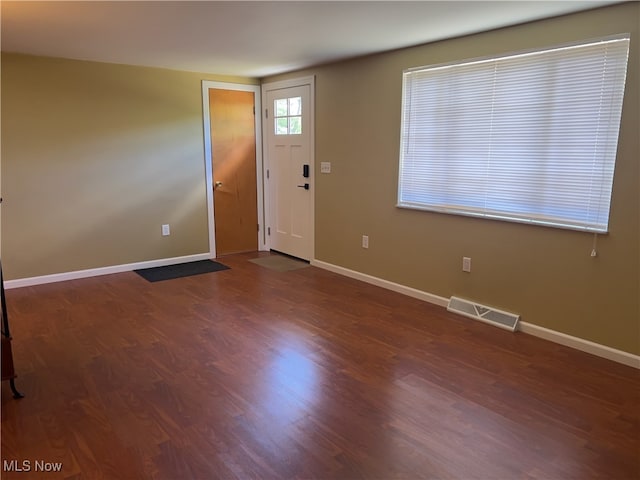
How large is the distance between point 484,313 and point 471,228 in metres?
0.69

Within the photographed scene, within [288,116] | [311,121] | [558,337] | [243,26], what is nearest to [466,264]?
[558,337]

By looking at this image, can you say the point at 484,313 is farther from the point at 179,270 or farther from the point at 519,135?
the point at 179,270

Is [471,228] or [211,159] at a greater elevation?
[211,159]

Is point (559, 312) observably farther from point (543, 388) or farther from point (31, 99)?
point (31, 99)

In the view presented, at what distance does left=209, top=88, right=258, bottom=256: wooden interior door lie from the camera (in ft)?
17.8

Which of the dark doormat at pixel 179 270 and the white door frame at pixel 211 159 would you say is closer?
the dark doormat at pixel 179 270

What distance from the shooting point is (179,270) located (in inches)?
198

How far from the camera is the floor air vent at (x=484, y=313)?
3.44 meters

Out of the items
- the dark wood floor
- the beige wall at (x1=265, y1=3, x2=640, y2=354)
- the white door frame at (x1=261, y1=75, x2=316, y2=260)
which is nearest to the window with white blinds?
the beige wall at (x1=265, y1=3, x2=640, y2=354)

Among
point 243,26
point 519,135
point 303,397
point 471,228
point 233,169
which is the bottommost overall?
point 303,397

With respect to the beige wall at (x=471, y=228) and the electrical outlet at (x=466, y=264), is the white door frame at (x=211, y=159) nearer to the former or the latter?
the beige wall at (x=471, y=228)

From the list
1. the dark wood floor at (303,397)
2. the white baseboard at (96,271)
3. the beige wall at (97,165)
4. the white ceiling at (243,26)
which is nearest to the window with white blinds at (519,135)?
the white ceiling at (243,26)

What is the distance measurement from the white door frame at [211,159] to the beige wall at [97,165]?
7 cm

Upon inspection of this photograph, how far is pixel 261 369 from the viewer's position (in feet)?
9.20
